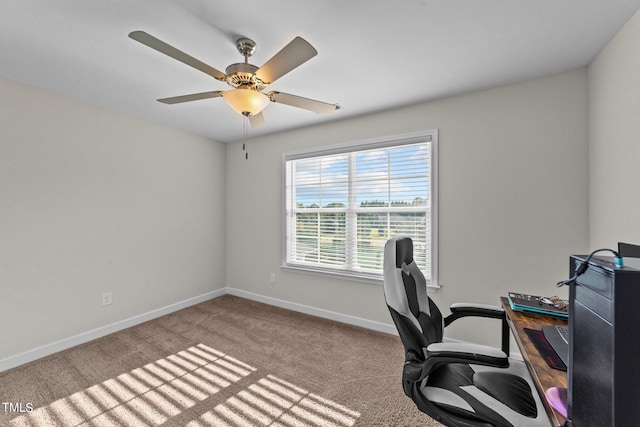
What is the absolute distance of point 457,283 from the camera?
2619 millimetres

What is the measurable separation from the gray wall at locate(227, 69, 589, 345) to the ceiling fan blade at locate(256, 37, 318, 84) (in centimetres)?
167

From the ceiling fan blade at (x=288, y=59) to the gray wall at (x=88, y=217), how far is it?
2.27 m

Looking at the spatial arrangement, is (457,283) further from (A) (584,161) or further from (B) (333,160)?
(B) (333,160)

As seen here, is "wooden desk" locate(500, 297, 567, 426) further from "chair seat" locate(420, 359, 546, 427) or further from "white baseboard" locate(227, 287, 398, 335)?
"white baseboard" locate(227, 287, 398, 335)

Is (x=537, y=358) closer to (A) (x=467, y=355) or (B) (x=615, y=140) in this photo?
(A) (x=467, y=355)

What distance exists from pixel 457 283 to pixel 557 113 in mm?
1635

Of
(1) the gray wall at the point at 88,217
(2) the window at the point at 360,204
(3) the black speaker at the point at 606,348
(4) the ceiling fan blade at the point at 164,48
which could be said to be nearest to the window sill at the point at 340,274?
(2) the window at the point at 360,204

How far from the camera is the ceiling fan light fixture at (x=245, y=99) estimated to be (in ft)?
5.55

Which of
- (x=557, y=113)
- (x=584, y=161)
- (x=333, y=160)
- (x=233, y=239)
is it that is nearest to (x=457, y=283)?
(x=584, y=161)

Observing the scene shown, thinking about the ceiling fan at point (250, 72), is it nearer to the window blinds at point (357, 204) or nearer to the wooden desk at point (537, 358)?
the window blinds at point (357, 204)

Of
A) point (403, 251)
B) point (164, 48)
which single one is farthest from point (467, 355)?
point (164, 48)

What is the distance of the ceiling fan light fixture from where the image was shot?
169 cm

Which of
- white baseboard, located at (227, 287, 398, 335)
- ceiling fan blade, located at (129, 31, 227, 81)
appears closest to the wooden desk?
white baseboard, located at (227, 287, 398, 335)

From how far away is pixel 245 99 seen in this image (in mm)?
1710
